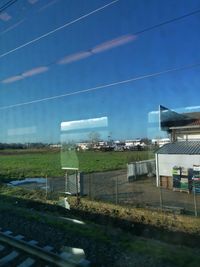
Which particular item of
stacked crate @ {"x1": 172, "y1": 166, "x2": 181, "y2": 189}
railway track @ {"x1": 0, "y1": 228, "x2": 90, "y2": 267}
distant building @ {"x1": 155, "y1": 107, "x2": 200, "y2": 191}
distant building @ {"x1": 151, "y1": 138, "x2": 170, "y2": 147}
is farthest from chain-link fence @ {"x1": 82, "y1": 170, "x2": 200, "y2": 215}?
railway track @ {"x1": 0, "y1": 228, "x2": 90, "y2": 267}

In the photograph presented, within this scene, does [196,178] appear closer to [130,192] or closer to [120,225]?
[130,192]

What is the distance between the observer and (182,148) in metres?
12.5

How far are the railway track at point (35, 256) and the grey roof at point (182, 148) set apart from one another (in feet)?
23.8

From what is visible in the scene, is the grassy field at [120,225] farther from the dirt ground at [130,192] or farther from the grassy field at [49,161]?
the grassy field at [49,161]

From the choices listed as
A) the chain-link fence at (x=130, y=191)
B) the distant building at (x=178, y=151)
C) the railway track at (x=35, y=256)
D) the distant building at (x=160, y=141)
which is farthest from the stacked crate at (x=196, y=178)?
the railway track at (x=35, y=256)

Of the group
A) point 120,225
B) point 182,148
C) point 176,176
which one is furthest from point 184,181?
point 120,225

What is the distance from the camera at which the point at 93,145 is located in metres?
12.7

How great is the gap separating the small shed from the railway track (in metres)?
7.26

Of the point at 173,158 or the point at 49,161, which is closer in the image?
the point at 173,158

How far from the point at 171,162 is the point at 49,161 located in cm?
572

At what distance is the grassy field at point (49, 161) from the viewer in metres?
13.0

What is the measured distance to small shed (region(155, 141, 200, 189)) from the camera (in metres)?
12.1

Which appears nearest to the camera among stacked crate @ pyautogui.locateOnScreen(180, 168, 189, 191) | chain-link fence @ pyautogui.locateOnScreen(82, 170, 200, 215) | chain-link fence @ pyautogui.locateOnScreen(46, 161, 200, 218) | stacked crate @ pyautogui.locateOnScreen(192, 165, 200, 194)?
chain-link fence @ pyautogui.locateOnScreen(82, 170, 200, 215)

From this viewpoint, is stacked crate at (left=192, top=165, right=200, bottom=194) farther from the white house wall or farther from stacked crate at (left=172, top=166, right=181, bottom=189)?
stacked crate at (left=172, top=166, right=181, bottom=189)
